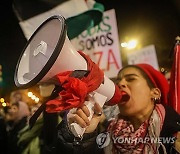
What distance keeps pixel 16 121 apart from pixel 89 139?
76cm

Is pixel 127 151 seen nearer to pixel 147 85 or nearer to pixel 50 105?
pixel 147 85

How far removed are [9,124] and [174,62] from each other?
1.10 m

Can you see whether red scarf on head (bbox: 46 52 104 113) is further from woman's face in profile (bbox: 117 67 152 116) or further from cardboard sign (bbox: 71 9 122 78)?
cardboard sign (bbox: 71 9 122 78)

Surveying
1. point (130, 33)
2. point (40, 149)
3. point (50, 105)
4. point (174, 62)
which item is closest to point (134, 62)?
point (174, 62)

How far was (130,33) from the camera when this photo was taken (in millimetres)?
2785

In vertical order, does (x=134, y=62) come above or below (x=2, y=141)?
above

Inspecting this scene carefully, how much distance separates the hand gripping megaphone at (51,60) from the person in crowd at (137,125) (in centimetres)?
15

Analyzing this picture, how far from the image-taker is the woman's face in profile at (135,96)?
134 centimetres

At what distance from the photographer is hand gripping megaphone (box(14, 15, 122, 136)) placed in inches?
39.1

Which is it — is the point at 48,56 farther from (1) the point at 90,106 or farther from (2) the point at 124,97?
(2) the point at 124,97

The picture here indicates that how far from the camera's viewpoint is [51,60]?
38.3 inches

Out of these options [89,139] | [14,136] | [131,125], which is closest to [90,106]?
[89,139]

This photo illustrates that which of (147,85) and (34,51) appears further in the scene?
(147,85)

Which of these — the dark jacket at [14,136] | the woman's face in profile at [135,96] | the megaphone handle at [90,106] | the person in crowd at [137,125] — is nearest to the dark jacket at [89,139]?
the person in crowd at [137,125]
